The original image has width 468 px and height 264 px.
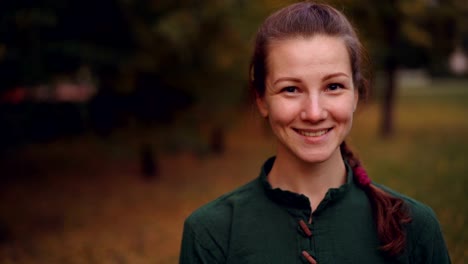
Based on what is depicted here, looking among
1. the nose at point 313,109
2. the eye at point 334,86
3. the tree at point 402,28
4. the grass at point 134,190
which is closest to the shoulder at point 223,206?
the nose at point 313,109

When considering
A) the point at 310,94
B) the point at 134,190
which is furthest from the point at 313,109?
the point at 134,190

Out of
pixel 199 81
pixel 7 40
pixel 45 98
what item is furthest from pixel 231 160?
pixel 7 40

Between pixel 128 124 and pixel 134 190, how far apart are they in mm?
1744

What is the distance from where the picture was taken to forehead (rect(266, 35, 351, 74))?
64.7 inches

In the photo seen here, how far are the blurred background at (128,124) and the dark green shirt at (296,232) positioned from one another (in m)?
2.11

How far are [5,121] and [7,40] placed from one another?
901mm

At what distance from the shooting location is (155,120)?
7539 mm

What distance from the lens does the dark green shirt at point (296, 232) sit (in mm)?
1640

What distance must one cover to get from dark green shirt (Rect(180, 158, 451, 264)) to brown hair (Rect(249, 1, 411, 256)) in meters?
0.04

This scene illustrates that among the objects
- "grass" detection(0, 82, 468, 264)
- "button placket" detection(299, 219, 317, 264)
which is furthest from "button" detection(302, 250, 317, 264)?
"grass" detection(0, 82, 468, 264)

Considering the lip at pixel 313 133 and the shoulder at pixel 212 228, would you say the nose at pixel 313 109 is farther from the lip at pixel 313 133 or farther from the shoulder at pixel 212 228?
the shoulder at pixel 212 228

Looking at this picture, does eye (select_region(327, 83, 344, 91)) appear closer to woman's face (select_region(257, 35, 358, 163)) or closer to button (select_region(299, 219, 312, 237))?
woman's face (select_region(257, 35, 358, 163))

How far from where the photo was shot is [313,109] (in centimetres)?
164

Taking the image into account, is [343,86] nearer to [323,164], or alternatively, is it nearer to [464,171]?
[323,164]
